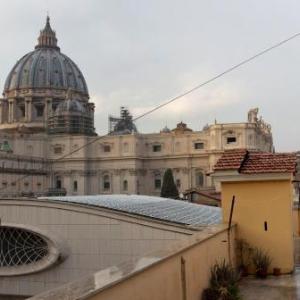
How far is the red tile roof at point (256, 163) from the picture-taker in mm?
8711

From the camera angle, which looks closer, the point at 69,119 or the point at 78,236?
the point at 78,236

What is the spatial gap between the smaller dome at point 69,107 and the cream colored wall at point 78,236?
69.1m

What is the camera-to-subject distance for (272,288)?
7.29m

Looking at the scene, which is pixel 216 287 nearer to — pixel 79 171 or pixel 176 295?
pixel 176 295

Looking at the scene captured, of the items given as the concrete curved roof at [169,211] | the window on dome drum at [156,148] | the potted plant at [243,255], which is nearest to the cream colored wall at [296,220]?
the concrete curved roof at [169,211]

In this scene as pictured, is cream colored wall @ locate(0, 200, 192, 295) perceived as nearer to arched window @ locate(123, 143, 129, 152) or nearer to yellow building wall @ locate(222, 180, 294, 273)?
yellow building wall @ locate(222, 180, 294, 273)

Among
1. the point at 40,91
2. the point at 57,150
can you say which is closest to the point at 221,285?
the point at 57,150

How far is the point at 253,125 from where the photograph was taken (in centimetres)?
7831

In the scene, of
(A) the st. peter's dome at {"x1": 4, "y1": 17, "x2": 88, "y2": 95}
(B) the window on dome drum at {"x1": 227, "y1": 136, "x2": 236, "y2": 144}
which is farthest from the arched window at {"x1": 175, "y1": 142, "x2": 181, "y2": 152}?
(A) the st. peter's dome at {"x1": 4, "y1": 17, "x2": 88, "y2": 95}

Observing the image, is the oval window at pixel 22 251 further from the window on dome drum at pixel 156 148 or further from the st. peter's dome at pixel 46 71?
the st. peter's dome at pixel 46 71

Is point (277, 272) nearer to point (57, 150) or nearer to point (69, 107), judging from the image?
point (57, 150)

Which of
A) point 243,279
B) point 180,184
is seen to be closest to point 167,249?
point 243,279

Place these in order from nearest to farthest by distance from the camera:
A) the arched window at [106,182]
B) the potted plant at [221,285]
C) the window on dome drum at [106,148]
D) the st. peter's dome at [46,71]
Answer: the potted plant at [221,285] → the window on dome drum at [106,148] → the arched window at [106,182] → the st. peter's dome at [46,71]

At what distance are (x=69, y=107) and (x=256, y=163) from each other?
82.5 metres
